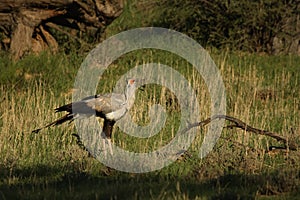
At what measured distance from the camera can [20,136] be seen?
29.9 ft

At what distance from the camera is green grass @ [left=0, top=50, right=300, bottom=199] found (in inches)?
252

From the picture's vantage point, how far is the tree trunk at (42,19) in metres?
15.2

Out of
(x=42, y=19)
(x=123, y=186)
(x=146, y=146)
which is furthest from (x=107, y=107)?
(x=42, y=19)

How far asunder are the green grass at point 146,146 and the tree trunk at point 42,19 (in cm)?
71

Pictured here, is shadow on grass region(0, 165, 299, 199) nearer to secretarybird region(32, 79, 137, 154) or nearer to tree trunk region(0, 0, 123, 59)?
secretarybird region(32, 79, 137, 154)

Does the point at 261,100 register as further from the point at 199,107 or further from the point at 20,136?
the point at 20,136

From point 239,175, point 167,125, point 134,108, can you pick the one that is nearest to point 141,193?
point 239,175

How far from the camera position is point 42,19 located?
1552 centimetres

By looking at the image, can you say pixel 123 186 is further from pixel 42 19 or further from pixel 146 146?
pixel 42 19

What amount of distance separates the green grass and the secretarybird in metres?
0.38

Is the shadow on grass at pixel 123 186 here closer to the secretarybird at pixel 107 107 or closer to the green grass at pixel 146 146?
the green grass at pixel 146 146

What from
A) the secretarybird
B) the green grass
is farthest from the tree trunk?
the secretarybird

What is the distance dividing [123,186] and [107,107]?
5.99 ft

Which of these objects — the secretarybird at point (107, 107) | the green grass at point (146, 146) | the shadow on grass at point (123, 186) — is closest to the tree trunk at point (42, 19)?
the green grass at point (146, 146)
